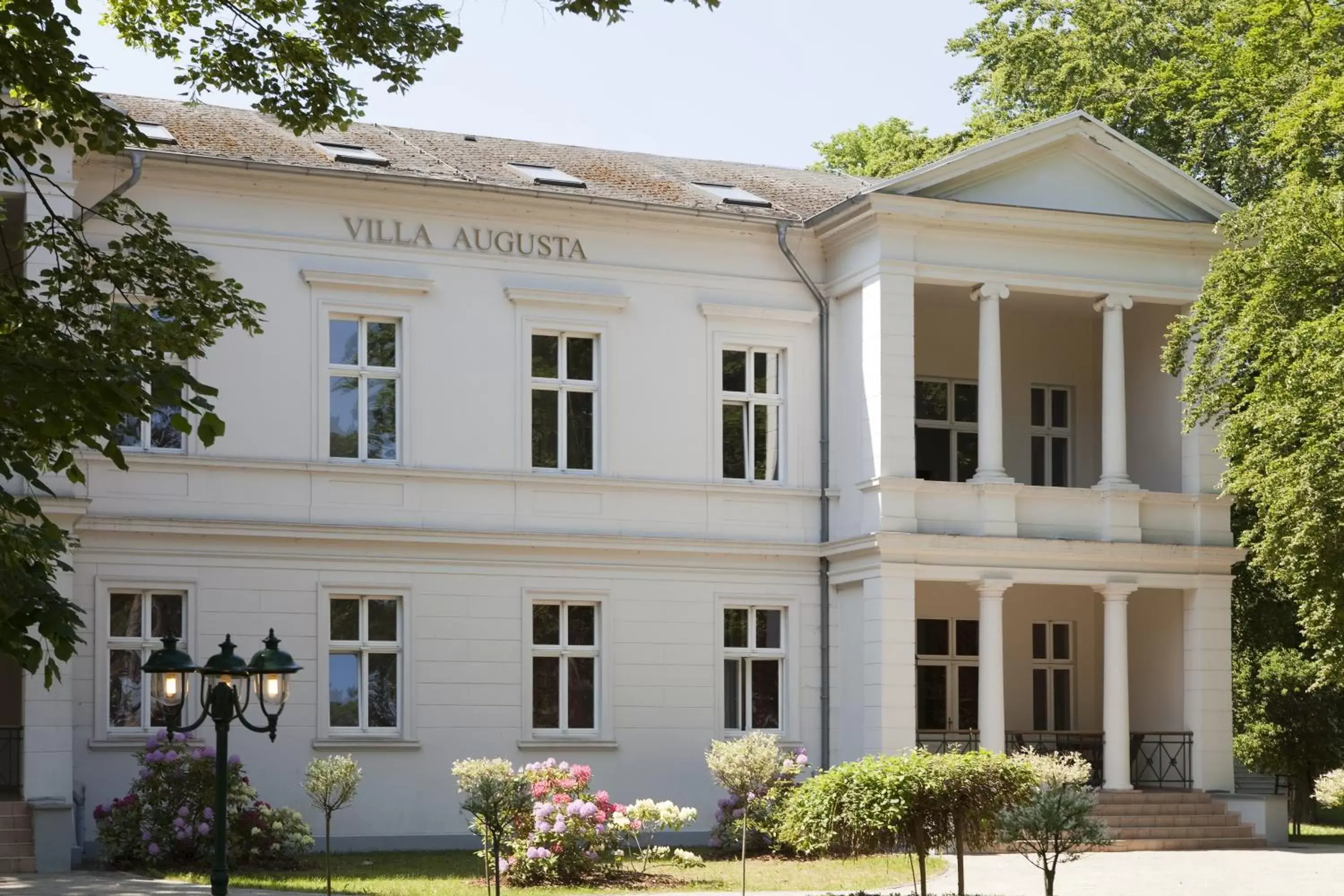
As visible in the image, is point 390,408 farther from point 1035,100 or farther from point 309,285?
point 1035,100

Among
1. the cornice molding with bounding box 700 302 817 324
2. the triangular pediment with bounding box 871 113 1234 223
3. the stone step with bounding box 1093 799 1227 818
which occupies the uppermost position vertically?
the triangular pediment with bounding box 871 113 1234 223

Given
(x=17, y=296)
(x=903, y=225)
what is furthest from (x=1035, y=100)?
(x=17, y=296)

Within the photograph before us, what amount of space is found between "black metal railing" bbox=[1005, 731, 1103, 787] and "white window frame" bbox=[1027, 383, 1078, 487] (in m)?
3.72

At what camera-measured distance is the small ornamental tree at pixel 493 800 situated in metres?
18.0

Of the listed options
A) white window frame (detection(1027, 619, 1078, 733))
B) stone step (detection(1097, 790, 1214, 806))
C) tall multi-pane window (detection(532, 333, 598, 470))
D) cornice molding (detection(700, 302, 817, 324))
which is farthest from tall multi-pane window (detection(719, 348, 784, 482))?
stone step (detection(1097, 790, 1214, 806))

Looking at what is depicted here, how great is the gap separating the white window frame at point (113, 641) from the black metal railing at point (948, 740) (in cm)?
966

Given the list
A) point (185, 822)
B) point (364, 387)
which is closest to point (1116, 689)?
point (364, 387)

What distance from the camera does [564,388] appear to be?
81.0ft

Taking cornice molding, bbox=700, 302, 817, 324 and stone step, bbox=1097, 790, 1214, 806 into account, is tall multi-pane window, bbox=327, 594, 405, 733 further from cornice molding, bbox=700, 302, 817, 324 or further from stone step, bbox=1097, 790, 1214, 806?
stone step, bbox=1097, 790, 1214, 806

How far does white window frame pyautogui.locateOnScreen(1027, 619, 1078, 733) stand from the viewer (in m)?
27.9

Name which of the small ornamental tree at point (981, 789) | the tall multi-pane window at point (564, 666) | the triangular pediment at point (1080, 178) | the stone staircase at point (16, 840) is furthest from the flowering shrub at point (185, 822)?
the triangular pediment at point (1080, 178)

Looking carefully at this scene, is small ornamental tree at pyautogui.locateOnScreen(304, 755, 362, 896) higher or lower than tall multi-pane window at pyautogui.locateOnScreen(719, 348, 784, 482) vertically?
lower

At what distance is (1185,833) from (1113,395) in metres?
5.81

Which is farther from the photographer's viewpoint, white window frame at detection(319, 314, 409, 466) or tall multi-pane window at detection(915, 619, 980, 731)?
tall multi-pane window at detection(915, 619, 980, 731)
